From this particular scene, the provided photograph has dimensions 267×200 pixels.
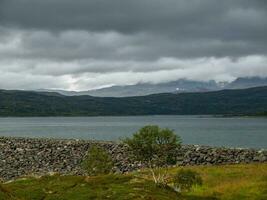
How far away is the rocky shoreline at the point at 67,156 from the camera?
7350 cm

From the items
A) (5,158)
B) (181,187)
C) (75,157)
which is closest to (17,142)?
(5,158)

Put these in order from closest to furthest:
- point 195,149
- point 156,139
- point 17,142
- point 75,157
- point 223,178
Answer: point 156,139 → point 223,178 → point 195,149 → point 75,157 → point 17,142

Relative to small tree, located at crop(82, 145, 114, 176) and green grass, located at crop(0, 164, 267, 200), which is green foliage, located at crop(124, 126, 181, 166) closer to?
green grass, located at crop(0, 164, 267, 200)

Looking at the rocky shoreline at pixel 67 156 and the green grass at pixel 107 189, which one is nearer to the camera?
the green grass at pixel 107 189

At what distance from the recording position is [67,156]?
85562 mm

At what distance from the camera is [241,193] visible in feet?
117

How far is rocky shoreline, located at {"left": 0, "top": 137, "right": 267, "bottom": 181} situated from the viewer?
73500mm

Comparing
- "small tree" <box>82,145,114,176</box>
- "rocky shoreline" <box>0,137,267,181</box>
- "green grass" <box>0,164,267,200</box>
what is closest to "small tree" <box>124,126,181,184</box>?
"green grass" <box>0,164,267,200</box>

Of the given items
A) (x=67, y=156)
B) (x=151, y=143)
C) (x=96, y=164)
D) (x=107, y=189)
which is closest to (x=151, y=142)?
(x=151, y=143)

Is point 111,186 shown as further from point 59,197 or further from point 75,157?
point 75,157

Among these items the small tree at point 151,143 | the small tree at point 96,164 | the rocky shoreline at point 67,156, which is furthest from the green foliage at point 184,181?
the rocky shoreline at point 67,156

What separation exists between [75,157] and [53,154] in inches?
175

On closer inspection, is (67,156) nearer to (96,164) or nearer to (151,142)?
(96,164)

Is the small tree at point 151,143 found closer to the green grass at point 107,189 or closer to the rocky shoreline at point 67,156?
the green grass at point 107,189
